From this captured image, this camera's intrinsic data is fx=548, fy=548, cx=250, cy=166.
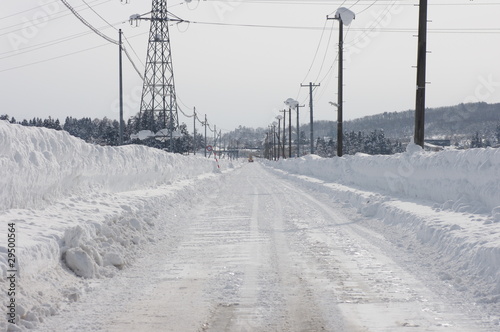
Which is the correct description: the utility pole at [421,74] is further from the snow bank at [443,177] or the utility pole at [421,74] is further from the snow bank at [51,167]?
the snow bank at [51,167]

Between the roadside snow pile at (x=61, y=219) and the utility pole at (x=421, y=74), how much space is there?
9.72m

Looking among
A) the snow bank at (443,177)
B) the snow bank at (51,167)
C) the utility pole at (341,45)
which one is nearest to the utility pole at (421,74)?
the snow bank at (443,177)

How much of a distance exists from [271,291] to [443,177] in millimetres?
8829

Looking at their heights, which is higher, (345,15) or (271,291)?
(345,15)

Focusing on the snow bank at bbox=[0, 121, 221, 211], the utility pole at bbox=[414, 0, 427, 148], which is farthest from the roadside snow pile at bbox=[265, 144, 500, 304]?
the snow bank at bbox=[0, 121, 221, 211]

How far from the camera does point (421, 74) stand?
19.8 m

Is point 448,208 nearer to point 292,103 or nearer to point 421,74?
point 421,74

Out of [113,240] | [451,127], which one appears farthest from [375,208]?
[451,127]

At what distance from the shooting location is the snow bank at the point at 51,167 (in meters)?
9.05

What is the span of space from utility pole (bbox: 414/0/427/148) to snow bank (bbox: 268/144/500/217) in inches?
46.7

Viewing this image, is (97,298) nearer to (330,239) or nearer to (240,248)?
(240,248)

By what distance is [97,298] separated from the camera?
6.80m

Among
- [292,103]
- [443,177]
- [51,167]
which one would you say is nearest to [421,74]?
[443,177]

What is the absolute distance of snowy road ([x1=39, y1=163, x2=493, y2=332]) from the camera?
5746 millimetres
